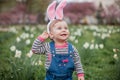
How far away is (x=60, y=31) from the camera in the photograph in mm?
3625

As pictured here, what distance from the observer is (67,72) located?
3588 millimetres

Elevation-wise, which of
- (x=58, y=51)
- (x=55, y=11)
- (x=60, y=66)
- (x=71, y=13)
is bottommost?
(x=60, y=66)

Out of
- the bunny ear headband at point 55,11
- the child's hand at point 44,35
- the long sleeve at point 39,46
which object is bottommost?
the long sleeve at point 39,46

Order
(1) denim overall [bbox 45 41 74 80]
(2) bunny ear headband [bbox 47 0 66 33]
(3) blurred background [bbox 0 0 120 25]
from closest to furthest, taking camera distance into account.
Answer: (1) denim overall [bbox 45 41 74 80] < (2) bunny ear headband [bbox 47 0 66 33] < (3) blurred background [bbox 0 0 120 25]

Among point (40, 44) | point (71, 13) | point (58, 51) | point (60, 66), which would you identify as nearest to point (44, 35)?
point (40, 44)

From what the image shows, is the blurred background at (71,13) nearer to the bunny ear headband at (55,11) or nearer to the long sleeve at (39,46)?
the bunny ear headband at (55,11)

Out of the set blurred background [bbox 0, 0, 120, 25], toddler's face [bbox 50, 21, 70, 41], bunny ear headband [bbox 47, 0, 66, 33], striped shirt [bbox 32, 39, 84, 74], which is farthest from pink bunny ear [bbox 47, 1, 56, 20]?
blurred background [bbox 0, 0, 120, 25]

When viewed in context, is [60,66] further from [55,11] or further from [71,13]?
[71,13]

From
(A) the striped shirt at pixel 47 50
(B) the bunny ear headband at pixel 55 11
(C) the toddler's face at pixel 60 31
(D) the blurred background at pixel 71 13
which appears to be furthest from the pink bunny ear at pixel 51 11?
(D) the blurred background at pixel 71 13

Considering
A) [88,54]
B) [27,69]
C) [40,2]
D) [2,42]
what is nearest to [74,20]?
[40,2]

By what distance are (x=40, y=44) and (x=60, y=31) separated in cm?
26

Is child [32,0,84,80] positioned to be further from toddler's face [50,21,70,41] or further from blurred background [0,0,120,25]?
blurred background [0,0,120,25]

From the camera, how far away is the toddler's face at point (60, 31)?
3619 mm

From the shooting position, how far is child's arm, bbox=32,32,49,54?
363cm
